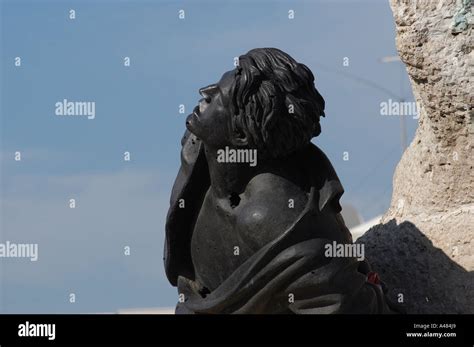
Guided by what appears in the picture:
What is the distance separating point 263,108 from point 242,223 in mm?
537

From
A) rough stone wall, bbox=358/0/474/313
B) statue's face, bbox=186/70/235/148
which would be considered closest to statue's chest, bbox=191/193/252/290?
statue's face, bbox=186/70/235/148

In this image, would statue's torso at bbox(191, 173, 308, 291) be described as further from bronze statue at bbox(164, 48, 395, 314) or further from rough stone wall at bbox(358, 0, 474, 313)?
rough stone wall at bbox(358, 0, 474, 313)

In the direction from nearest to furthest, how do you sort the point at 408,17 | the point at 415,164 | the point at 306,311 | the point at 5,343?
1. the point at 306,311
2. the point at 5,343
3. the point at 408,17
4. the point at 415,164

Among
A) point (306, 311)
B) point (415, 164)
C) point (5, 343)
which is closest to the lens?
point (306, 311)

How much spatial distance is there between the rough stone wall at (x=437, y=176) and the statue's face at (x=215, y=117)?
1214 millimetres

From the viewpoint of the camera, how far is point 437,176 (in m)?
6.49

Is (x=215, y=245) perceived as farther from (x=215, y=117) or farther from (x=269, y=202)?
(x=215, y=117)

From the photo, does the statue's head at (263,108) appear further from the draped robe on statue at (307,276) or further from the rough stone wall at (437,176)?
the rough stone wall at (437,176)

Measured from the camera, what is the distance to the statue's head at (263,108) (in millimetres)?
5430

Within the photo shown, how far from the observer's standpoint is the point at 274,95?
17.8ft

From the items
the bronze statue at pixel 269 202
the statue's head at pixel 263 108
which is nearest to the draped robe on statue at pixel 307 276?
the bronze statue at pixel 269 202

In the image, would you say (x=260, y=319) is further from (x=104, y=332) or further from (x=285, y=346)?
(x=104, y=332)

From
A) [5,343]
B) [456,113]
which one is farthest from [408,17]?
[5,343]

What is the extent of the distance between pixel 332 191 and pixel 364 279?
43 cm
